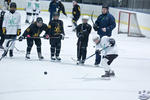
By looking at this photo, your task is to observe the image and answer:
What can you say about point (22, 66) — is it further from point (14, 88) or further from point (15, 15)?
point (14, 88)

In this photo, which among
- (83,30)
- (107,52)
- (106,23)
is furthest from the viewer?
(106,23)

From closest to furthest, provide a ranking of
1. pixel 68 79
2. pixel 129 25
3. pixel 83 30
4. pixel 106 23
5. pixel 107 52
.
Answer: pixel 68 79, pixel 107 52, pixel 83 30, pixel 106 23, pixel 129 25

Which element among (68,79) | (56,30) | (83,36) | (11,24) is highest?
(11,24)

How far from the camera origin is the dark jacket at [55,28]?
9.00 m

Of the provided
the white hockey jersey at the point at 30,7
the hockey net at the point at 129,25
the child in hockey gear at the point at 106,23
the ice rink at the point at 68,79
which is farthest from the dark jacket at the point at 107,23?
the white hockey jersey at the point at 30,7

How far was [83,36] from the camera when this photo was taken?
29.1 ft

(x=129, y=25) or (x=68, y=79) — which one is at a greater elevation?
(x=129, y=25)

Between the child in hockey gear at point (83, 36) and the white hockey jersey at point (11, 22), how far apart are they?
55.2 inches

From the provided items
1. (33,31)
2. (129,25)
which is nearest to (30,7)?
(129,25)

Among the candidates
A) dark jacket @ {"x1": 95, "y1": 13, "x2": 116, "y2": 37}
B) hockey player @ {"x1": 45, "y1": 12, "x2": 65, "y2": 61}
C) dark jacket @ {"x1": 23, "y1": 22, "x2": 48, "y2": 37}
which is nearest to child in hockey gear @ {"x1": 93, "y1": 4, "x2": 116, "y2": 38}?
dark jacket @ {"x1": 95, "y1": 13, "x2": 116, "y2": 37}

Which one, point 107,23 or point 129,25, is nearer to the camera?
point 107,23

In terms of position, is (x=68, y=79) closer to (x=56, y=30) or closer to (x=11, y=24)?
(x=56, y=30)

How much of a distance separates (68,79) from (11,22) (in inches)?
98.0

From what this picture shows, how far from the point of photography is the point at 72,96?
20.3ft
